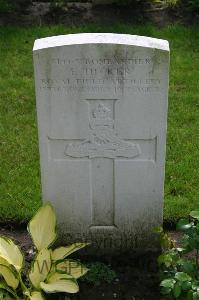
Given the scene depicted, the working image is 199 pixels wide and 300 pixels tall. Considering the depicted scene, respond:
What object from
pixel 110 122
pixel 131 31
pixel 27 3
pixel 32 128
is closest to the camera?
pixel 110 122

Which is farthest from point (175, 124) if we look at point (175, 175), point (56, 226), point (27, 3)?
point (27, 3)

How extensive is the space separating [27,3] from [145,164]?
504 centimetres

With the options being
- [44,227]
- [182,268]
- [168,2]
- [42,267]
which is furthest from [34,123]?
[168,2]

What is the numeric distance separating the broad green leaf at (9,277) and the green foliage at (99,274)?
1.64 feet

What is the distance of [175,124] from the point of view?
6277mm

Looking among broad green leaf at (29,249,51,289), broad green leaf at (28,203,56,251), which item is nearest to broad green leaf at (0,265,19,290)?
broad green leaf at (29,249,51,289)

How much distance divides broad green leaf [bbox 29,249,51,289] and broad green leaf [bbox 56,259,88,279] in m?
0.09

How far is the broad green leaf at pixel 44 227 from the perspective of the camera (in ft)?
13.7

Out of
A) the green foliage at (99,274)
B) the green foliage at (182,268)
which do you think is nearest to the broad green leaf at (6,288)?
the green foliage at (99,274)

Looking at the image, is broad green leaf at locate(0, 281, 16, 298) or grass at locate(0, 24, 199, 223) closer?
broad green leaf at locate(0, 281, 16, 298)

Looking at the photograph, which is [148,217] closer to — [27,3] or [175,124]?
[175,124]

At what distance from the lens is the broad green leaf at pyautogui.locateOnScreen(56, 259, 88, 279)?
13.4ft

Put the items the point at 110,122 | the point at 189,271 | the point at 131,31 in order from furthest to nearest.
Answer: the point at 131,31 → the point at 110,122 → the point at 189,271

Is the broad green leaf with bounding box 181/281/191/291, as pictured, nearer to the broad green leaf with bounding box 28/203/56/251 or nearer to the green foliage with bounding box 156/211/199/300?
the green foliage with bounding box 156/211/199/300
